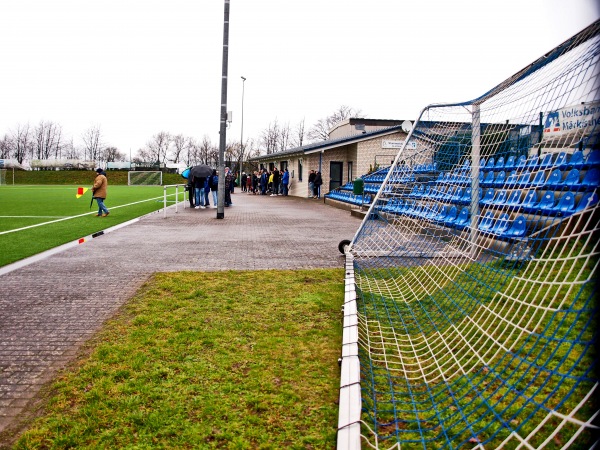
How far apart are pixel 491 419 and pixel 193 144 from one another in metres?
97.8

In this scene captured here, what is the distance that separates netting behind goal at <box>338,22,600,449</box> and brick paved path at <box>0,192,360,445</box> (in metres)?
2.06

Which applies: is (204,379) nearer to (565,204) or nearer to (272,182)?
(565,204)

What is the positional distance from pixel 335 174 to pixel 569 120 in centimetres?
2803

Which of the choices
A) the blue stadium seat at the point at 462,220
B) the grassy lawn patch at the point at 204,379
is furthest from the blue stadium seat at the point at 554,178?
the grassy lawn patch at the point at 204,379

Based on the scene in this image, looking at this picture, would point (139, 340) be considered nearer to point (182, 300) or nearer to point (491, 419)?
point (182, 300)

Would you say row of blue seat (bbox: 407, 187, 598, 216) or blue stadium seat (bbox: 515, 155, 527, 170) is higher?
blue stadium seat (bbox: 515, 155, 527, 170)

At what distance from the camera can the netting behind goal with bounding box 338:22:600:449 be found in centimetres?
304

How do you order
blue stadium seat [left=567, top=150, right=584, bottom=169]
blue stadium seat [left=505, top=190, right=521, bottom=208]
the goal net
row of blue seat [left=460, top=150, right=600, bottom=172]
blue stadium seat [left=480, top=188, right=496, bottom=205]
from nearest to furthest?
blue stadium seat [left=567, top=150, right=584, bottom=169]
row of blue seat [left=460, top=150, right=600, bottom=172]
blue stadium seat [left=505, top=190, right=521, bottom=208]
blue stadium seat [left=480, top=188, right=496, bottom=205]
the goal net

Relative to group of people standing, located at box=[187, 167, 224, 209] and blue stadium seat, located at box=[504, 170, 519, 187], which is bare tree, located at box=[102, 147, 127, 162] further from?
blue stadium seat, located at box=[504, 170, 519, 187]

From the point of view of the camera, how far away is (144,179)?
64688 mm

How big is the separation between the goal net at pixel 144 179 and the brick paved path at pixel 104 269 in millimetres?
49646

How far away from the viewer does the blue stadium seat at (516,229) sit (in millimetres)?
6621

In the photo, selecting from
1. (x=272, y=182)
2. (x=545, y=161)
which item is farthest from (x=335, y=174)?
(x=545, y=161)

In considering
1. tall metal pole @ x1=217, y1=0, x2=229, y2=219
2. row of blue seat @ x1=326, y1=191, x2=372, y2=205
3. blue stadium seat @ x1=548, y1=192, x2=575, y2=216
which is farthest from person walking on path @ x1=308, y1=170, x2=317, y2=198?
blue stadium seat @ x1=548, y1=192, x2=575, y2=216
